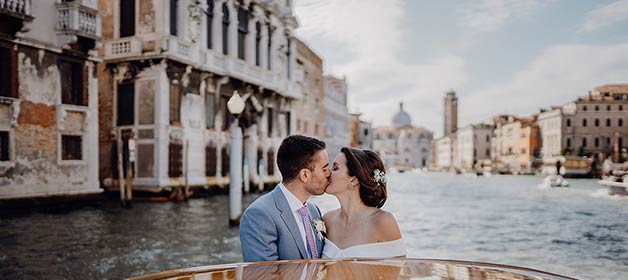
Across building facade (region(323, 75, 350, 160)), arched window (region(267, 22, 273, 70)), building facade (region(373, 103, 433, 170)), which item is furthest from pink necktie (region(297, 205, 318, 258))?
building facade (region(373, 103, 433, 170))

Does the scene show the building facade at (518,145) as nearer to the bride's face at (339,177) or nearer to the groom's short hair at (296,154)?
the bride's face at (339,177)

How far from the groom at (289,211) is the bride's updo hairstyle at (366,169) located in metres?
0.15

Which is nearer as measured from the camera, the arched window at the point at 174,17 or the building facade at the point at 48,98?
the building facade at the point at 48,98

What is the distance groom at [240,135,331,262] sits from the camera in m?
1.61

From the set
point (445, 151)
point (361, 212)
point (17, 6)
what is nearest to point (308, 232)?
point (361, 212)

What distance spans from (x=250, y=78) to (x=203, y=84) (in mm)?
1975

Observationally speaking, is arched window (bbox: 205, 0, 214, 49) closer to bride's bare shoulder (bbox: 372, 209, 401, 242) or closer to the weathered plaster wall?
the weathered plaster wall

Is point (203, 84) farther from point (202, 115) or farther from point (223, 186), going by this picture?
point (223, 186)

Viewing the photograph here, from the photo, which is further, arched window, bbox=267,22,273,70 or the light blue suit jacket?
arched window, bbox=267,22,273,70

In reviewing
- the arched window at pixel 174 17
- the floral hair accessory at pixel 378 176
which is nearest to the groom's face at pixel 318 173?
the floral hair accessory at pixel 378 176

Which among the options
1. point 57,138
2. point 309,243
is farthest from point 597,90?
point 309,243

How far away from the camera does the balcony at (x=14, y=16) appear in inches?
299

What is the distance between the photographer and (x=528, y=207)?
13.1 metres

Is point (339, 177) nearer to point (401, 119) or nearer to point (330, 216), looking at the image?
point (330, 216)
